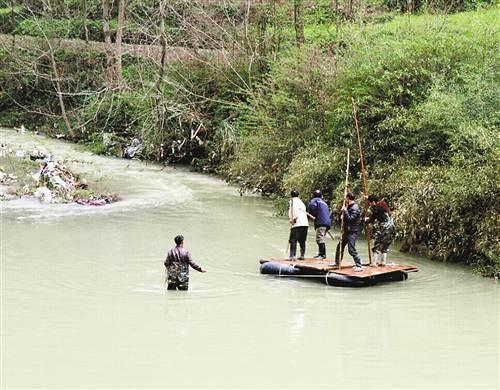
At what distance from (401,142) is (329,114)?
284cm

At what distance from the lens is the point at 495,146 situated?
1653 centimetres

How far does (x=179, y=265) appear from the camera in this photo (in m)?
14.1

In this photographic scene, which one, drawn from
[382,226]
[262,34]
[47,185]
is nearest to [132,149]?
[262,34]

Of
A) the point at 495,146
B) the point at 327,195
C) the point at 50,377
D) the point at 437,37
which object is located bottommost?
the point at 50,377

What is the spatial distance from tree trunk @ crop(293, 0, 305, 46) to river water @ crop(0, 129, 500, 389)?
42.0ft

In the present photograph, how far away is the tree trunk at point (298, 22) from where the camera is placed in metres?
31.5

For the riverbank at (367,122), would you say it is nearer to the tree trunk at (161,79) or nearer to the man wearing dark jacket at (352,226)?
the tree trunk at (161,79)

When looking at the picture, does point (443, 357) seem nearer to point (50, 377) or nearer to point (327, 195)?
point (50, 377)

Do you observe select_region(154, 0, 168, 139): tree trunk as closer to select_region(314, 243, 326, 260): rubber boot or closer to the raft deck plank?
select_region(314, 243, 326, 260): rubber boot

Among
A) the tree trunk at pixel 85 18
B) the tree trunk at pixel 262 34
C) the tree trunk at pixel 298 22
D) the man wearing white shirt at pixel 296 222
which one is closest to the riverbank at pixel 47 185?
the tree trunk at pixel 262 34

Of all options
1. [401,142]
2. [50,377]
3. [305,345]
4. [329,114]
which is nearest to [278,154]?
[329,114]

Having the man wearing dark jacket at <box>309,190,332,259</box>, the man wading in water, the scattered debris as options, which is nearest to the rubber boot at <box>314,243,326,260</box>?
the man wearing dark jacket at <box>309,190,332,259</box>

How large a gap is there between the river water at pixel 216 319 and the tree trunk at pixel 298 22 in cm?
1279

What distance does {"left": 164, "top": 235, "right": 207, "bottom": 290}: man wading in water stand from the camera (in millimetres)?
13852
